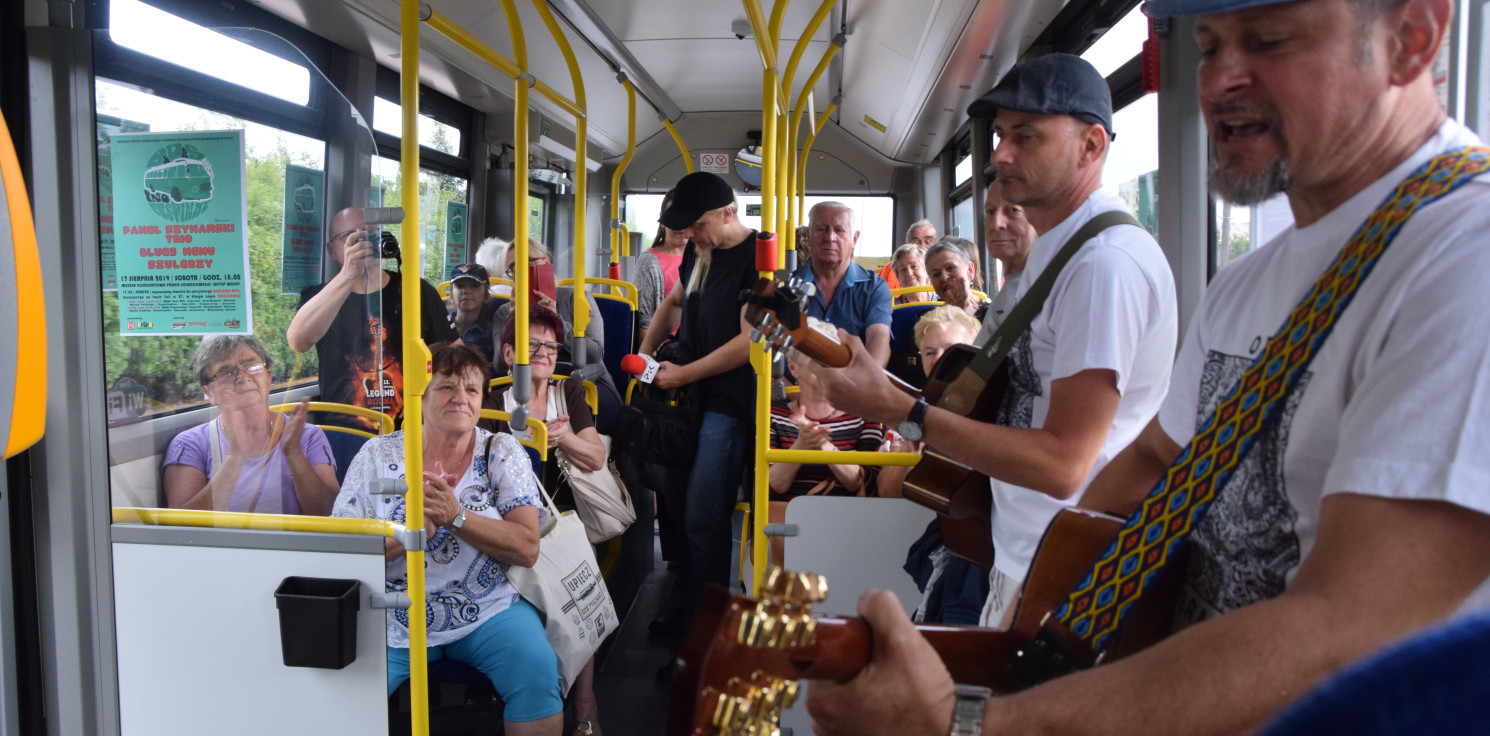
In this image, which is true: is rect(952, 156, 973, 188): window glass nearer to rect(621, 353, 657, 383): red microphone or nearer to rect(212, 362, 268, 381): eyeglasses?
rect(621, 353, 657, 383): red microphone

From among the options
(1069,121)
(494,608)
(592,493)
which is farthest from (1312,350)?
(592,493)

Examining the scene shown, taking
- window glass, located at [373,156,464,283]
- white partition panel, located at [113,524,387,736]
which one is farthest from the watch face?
window glass, located at [373,156,464,283]

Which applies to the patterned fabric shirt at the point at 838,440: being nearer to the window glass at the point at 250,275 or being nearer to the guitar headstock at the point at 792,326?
the guitar headstock at the point at 792,326

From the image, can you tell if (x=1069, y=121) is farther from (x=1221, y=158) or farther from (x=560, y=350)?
(x=560, y=350)

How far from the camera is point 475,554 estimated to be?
7.52 feet

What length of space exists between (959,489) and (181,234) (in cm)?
154

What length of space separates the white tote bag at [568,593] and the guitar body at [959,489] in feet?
3.76

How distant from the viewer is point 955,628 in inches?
39.6

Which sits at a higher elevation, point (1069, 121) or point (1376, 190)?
point (1069, 121)

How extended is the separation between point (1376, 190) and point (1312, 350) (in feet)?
0.53

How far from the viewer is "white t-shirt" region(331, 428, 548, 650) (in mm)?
2189

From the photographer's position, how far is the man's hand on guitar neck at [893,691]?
70 centimetres

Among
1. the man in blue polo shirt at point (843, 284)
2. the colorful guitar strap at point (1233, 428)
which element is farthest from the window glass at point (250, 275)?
the man in blue polo shirt at point (843, 284)

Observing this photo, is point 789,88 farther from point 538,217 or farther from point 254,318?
point 538,217
